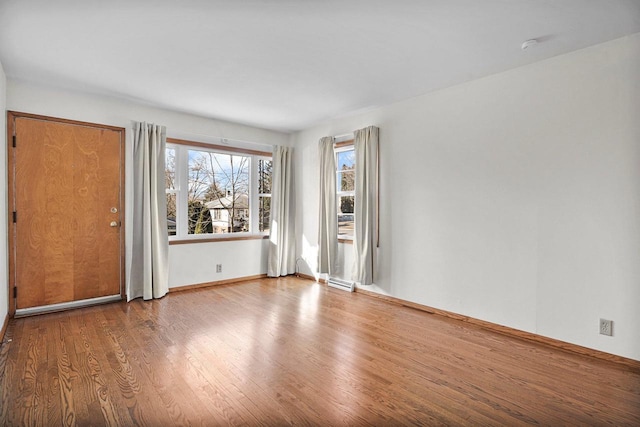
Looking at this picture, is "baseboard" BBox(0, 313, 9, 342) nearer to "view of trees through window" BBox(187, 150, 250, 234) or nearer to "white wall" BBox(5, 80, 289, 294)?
"white wall" BBox(5, 80, 289, 294)

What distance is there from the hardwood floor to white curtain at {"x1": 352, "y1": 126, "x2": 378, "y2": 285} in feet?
2.83

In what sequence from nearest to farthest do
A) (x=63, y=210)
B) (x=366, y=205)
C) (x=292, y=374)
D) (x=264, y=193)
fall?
(x=292, y=374) → (x=63, y=210) → (x=366, y=205) → (x=264, y=193)

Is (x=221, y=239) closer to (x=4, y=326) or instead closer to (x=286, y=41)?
(x=4, y=326)

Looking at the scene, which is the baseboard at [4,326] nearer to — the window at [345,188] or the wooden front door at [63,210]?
the wooden front door at [63,210]

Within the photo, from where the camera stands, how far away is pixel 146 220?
13.4ft

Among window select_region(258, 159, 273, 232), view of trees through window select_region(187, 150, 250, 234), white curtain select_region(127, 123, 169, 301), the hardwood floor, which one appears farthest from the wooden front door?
window select_region(258, 159, 273, 232)

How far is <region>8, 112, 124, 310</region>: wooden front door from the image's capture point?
136 inches

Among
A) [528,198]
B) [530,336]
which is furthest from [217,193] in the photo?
[530,336]

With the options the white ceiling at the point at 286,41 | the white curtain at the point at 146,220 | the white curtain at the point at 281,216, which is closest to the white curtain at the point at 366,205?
the white ceiling at the point at 286,41

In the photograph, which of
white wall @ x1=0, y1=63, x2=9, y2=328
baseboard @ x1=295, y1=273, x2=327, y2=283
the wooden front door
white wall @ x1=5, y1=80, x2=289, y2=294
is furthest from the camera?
baseboard @ x1=295, y1=273, x2=327, y2=283

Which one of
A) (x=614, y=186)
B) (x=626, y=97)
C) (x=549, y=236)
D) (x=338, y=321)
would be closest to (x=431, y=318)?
(x=338, y=321)

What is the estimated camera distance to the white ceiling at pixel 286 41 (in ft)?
7.08

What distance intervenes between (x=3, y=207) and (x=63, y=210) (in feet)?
1.76

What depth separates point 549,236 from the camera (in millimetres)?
2875
